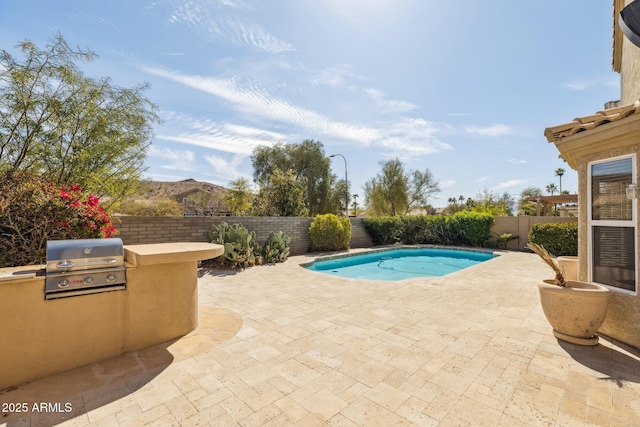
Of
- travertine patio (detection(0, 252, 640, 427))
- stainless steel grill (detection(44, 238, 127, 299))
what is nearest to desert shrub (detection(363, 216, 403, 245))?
travertine patio (detection(0, 252, 640, 427))

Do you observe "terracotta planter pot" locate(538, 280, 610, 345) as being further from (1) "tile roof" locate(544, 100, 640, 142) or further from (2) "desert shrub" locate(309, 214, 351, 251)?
(2) "desert shrub" locate(309, 214, 351, 251)

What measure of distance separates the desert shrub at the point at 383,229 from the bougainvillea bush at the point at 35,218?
14.4m

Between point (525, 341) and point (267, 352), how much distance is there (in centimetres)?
340

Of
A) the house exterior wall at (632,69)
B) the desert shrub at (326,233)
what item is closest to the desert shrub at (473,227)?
the desert shrub at (326,233)

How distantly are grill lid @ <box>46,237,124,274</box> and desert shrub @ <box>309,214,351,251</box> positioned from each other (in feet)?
33.2

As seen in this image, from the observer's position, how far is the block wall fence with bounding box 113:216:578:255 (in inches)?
319

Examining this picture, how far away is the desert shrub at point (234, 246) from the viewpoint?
28.4 ft

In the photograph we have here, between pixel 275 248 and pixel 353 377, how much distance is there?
25.8ft

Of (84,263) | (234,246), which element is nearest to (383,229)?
(234,246)

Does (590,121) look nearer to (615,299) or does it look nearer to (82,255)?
(615,299)

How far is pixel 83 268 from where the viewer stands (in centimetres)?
287

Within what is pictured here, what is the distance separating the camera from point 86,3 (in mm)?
5816

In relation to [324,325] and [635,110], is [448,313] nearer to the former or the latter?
[324,325]

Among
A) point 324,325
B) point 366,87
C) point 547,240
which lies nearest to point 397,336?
point 324,325
